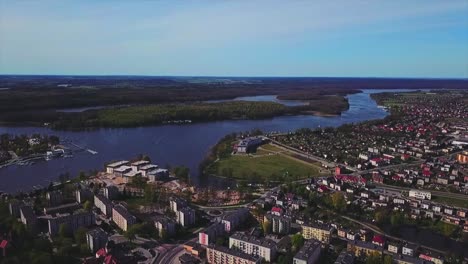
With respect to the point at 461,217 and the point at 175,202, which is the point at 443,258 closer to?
the point at 461,217

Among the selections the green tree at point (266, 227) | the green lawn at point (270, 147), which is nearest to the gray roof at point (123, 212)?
the green tree at point (266, 227)

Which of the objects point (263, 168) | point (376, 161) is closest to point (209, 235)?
point (263, 168)

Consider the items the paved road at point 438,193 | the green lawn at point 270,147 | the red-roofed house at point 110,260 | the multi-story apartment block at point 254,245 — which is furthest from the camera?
the green lawn at point 270,147

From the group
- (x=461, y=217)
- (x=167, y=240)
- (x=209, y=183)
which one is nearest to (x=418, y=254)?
(x=461, y=217)

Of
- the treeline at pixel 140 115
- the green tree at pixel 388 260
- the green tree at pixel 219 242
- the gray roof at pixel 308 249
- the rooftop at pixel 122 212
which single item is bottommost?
the green tree at pixel 219 242

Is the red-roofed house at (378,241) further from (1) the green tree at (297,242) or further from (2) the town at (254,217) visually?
(1) the green tree at (297,242)

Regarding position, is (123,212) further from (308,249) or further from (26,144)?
(26,144)

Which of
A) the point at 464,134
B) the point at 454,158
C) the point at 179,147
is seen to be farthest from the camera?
the point at 464,134
